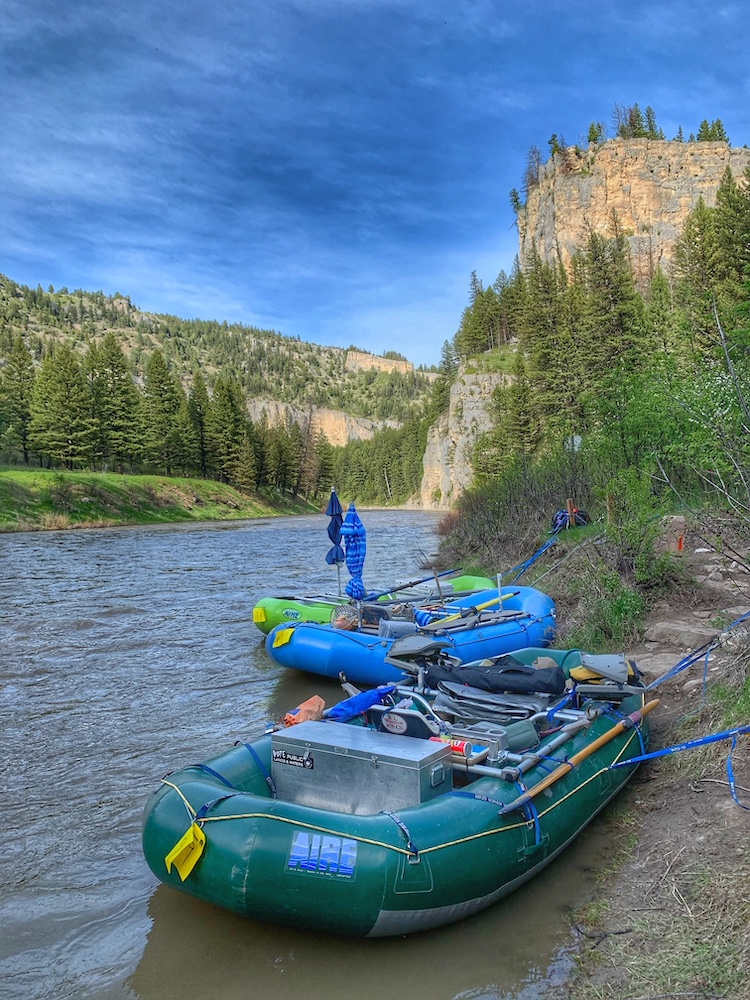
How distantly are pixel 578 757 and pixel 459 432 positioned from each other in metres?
58.5

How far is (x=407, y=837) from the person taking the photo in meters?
4.11

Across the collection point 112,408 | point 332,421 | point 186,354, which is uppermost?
point 186,354

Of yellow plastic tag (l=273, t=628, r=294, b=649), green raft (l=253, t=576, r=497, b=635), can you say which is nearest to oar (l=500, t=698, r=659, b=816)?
yellow plastic tag (l=273, t=628, r=294, b=649)

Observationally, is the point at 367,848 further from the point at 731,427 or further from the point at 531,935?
the point at 731,427

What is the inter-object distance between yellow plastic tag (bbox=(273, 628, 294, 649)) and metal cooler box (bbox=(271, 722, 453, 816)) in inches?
199

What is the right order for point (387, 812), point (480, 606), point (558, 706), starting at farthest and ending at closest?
point (480, 606), point (558, 706), point (387, 812)

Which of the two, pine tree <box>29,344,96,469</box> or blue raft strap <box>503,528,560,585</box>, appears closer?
blue raft strap <box>503,528,560,585</box>

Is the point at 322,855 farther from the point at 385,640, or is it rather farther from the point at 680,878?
the point at 385,640

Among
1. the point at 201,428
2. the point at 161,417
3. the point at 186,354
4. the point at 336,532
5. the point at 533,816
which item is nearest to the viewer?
the point at 533,816

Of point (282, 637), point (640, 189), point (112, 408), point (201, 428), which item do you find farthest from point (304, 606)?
point (640, 189)

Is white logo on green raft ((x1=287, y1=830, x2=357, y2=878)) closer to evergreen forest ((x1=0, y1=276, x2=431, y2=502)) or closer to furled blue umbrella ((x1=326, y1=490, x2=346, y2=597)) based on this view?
furled blue umbrella ((x1=326, y1=490, x2=346, y2=597))

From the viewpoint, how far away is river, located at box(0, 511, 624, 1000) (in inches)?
155

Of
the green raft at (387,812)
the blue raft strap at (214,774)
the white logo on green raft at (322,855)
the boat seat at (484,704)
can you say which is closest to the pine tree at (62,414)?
the boat seat at (484,704)

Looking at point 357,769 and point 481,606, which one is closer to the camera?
point 357,769
